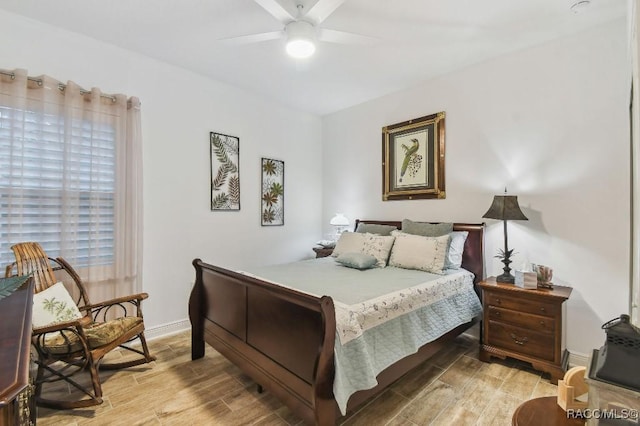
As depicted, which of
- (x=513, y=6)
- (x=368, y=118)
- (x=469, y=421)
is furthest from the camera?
(x=368, y=118)

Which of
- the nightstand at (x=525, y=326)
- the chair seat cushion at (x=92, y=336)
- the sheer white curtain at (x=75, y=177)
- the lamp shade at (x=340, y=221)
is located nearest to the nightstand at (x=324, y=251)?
the lamp shade at (x=340, y=221)

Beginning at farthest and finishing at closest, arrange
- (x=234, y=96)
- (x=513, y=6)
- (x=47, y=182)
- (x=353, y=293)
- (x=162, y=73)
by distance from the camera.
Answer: (x=234, y=96)
(x=162, y=73)
(x=47, y=182)
(x=513, y=6)
(x=353, y=293)

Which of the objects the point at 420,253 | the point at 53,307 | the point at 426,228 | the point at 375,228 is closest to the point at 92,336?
the point at 53,307

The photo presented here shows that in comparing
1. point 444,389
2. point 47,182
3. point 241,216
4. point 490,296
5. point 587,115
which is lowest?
point 444,389

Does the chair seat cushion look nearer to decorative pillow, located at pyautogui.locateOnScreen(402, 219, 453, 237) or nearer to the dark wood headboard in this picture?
decorative pillow, located at pyautogui.locateOnScreen(402, 219, 453, 237)

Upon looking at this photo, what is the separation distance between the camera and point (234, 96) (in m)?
3.74

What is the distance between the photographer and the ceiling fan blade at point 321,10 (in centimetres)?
189

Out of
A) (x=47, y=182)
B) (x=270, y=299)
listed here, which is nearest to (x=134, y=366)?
(x=270, y=299)

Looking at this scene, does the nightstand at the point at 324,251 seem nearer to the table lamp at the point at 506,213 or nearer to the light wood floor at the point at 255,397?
the light wood floor at the point at 255,397

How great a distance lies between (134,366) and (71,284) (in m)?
0.87

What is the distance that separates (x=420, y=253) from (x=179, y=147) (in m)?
2.73

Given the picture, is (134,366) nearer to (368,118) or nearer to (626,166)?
(368,118)

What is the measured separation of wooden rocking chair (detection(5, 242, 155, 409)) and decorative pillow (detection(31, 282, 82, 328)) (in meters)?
0.05

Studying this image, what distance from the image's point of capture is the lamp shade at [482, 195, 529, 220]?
259 centimetres
